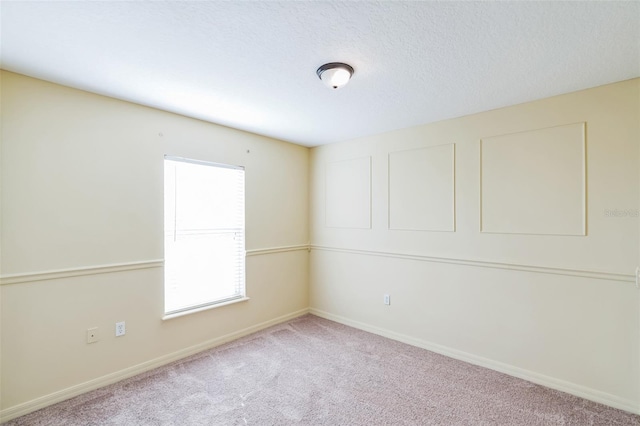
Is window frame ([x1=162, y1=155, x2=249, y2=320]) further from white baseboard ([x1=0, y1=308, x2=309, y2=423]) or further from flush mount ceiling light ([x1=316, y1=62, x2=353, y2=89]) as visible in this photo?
flush mount ceiling light ([x1=316, y1=62, x2=353, y2=89])

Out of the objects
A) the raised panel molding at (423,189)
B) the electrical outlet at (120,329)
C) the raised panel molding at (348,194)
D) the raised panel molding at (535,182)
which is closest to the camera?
the raised panel molding at (535,182)

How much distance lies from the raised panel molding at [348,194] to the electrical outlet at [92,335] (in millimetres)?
2725

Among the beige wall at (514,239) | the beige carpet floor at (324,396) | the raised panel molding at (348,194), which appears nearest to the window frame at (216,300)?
the beige carpet floor at (324,396)

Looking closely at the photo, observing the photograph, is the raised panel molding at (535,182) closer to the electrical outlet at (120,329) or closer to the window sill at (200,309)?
the window sill at (200,309)

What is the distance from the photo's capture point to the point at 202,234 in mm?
3162

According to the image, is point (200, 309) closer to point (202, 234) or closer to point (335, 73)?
point (202, 234)

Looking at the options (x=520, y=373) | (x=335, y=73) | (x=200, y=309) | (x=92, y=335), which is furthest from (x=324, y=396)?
(x=335, y=73)

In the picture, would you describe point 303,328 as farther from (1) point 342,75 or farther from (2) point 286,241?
(1) point 342,75

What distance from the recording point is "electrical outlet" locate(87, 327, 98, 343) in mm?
2394

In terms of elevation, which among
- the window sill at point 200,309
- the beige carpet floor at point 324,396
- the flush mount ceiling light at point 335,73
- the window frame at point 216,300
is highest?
the flush mount ceiling light at point 335,73

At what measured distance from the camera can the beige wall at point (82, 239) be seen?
6.91ft

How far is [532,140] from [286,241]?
115 inches

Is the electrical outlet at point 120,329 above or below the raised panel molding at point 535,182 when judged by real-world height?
below

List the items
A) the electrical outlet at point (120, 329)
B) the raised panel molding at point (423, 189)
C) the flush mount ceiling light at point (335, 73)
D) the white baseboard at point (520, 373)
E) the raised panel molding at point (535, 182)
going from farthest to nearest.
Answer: the raised panel molding at point (423, 189) → the electrical outlet at point (120, 329) → the raised panel molding at point (535, 182) → the white baseboard at point (520, 373) → the flush mount ceiling light at point (335, 73)
